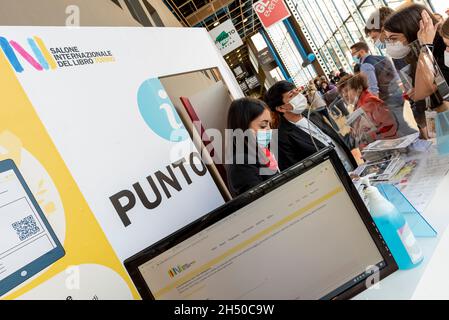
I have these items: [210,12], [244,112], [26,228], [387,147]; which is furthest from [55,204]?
[210,12]

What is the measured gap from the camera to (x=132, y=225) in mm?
1149

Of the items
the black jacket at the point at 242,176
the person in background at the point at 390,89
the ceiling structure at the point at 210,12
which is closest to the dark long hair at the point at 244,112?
the black jacket at the point at 242,176

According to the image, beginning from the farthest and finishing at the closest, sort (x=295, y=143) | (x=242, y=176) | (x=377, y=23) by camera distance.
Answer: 1. (x=377, y=23)
2. (x=295, y=143)
3. (x=242, y=176)

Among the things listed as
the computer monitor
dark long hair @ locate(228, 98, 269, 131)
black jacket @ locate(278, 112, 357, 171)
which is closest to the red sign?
black jacket @ locate(278, 112, 357, 171)

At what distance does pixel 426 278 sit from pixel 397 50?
125cm

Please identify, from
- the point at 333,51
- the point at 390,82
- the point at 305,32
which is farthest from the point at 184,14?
the point at 390,82

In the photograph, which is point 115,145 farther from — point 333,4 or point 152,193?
point 333,4

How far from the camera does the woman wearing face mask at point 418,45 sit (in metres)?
1.48

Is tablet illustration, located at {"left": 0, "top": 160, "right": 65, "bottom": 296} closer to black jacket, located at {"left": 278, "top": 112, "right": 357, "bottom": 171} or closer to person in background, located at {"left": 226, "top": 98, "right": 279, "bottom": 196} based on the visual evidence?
person in background, located at {"left": 226, "top": 98, "right": 279, "bottom": 196}

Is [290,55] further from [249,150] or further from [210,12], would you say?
[249,150]

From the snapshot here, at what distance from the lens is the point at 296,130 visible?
221 cm

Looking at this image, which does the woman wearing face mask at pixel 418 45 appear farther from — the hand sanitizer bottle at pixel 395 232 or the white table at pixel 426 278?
the hand sanitizer bottle at pixel 395 232

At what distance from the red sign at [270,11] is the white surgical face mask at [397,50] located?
8.04 meters
